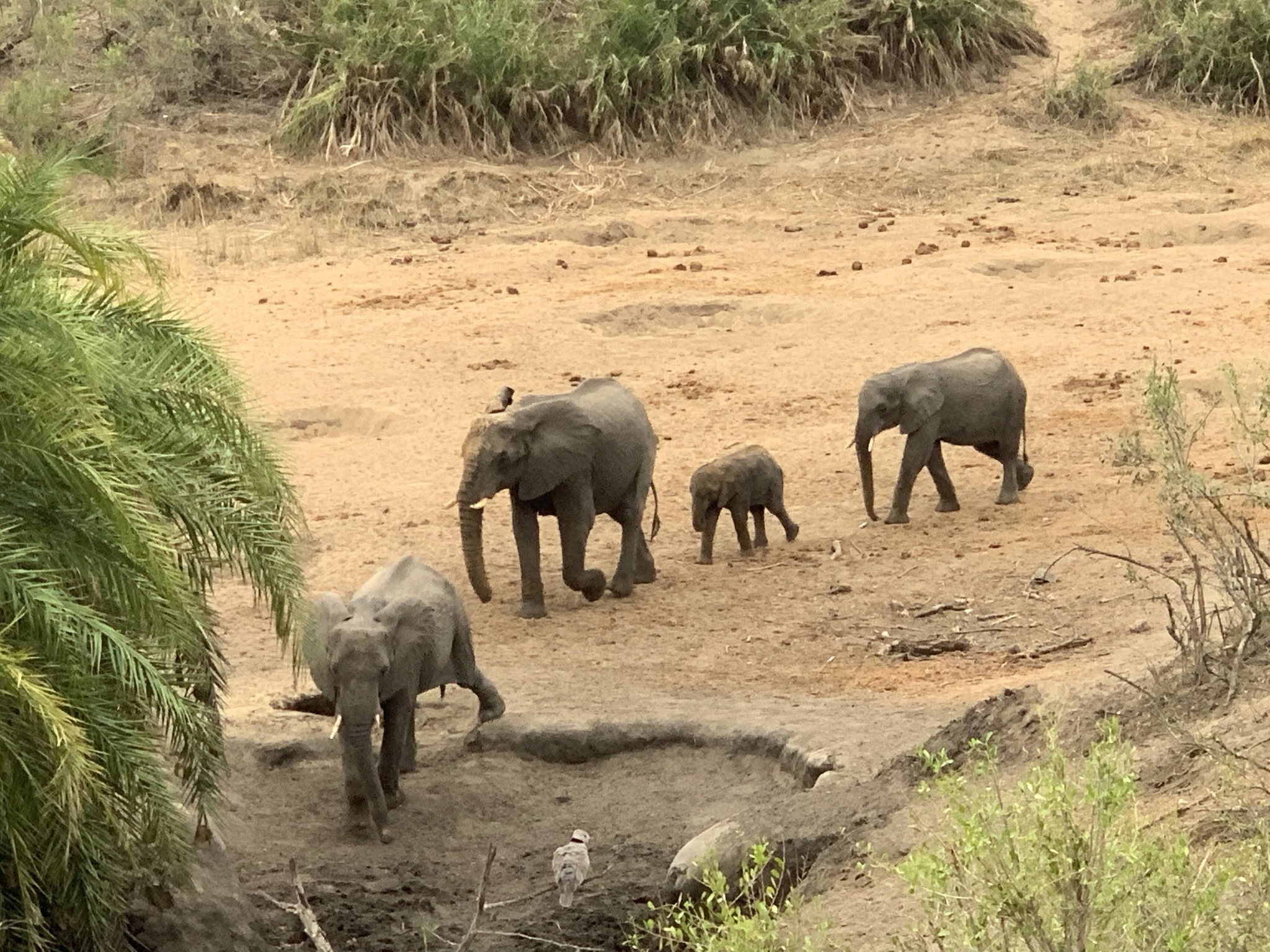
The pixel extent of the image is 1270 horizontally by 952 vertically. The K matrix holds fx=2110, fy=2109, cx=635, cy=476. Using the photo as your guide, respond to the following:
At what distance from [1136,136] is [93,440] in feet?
56.4

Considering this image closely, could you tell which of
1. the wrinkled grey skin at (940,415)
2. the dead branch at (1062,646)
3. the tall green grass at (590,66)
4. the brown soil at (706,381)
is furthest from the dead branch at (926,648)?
the tall green grass at (590,66)

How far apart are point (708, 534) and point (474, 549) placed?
4.73 ft

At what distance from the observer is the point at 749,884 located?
469 cm

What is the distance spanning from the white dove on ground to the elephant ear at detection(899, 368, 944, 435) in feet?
15.0

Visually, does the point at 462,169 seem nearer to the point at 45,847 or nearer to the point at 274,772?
the point at 274,772

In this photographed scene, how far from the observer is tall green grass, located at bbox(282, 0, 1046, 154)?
826 inches

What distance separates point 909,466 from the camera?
11867 millimetres

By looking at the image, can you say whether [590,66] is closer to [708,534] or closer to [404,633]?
[708,534]

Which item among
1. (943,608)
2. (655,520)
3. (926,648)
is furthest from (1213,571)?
(655,520)

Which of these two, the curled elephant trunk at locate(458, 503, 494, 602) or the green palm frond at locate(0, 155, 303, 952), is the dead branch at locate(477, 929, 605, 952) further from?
the curled elephant trunk at locate(458, 503, 494, 602)

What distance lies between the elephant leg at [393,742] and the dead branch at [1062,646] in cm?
284

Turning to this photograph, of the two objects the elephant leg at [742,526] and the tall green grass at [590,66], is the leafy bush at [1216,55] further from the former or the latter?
the elephant leg at [742,526]

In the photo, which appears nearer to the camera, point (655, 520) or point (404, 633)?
point (404, 633)

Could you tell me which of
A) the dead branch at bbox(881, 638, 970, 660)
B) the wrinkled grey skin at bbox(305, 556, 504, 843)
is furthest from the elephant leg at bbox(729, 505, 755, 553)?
the wrinkled grey skin at bbox(305, 556, 504, 843)
